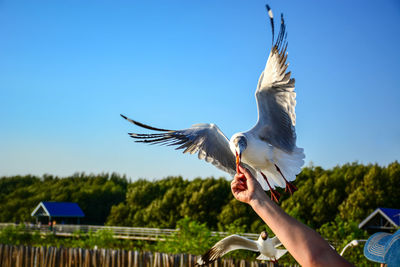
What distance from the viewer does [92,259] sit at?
247 inches

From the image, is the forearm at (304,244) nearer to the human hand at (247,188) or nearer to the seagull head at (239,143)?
the human hand at (247,188)

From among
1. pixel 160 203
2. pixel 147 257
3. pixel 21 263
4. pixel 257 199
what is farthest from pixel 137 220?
pixel 257 199

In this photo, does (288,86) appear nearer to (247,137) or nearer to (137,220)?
(247,137)

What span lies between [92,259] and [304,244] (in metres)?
5.97

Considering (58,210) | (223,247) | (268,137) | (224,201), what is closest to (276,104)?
(268,137)

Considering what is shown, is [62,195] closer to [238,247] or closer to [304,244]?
[238,247]

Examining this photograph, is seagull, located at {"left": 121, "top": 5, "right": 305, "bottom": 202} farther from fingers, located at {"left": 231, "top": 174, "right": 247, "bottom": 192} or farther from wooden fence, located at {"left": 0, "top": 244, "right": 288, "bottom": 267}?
wooden fence, located at {"left": 0, "top": 244, "right": 288, "bottom": 267}

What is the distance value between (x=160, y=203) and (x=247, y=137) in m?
20.5

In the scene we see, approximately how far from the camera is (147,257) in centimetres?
579

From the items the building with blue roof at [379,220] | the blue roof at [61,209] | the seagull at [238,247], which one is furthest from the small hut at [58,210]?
the seagull at [238,247]

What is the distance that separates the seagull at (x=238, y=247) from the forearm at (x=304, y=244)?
10.4ft

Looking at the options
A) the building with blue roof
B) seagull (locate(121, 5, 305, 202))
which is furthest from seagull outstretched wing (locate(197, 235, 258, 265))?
the building with blue roof

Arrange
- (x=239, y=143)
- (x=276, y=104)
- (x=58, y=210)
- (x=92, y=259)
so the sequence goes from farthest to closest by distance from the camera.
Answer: (x=58, y=210) → (x=92, y=259) → (x=276, y=104) → (x=239, y=143)

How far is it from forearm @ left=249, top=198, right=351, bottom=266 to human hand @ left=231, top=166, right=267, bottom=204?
0.09 meters
